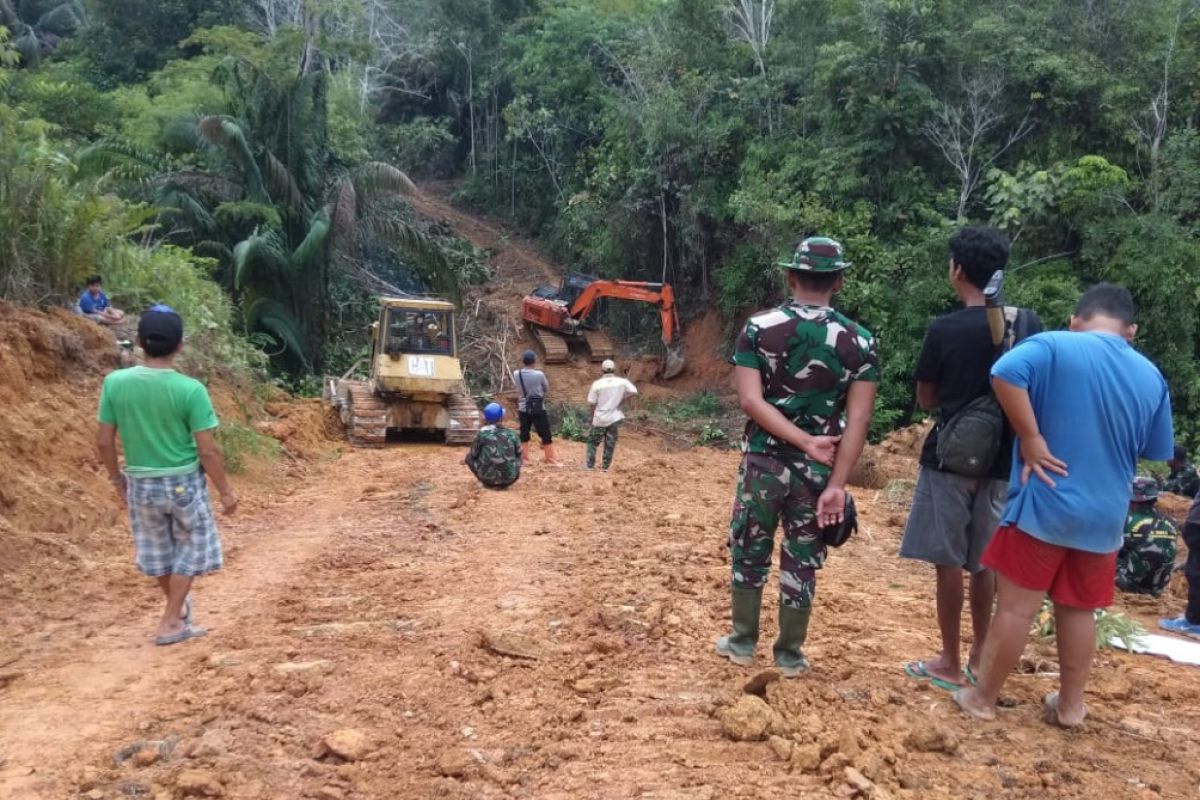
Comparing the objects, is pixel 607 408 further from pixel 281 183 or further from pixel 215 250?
pixel 281 183

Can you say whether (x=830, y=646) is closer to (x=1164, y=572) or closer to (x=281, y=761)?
(x=281, y=761)

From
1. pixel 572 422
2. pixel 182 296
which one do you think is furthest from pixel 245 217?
pixel 572 422

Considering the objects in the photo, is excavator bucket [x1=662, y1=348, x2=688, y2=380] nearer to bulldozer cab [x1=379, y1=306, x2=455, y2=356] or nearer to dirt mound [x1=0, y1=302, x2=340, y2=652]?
bulldozer cab [x1=379, y1=306, x2=455, y2=356]

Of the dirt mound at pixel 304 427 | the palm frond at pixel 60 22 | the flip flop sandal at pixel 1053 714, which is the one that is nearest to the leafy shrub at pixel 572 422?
the dirt mound at pixel 304 427

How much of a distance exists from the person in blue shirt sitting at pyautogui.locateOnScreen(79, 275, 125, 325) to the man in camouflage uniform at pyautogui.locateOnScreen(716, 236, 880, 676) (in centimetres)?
914

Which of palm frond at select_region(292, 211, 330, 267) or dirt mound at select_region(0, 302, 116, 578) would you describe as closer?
dirt mound at select_region(0, 302, 116, 578)

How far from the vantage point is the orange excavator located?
23.3 m

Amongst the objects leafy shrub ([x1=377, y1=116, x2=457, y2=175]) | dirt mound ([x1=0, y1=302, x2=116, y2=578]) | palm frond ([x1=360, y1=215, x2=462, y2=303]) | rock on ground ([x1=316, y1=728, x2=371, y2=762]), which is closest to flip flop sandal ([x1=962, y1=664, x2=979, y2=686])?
rock on ground ([x1=316, y1=728, x2=371, y2=762])

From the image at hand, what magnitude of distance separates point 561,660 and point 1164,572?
4.97 meters

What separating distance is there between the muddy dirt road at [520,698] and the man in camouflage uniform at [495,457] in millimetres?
3006

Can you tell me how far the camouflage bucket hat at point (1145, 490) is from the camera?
6746 millimetres

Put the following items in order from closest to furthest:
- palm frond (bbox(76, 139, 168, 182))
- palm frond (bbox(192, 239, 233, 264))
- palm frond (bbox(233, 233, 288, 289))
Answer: palm frond (bbox(76, 139, 168, 182)) → palm frond (bbox(233, 233, 288, 289)) → palm frond (bbox(192, 239, 233, 264))

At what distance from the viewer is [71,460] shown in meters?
8.18

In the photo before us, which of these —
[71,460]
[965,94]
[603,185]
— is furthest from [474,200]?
[71,460]
